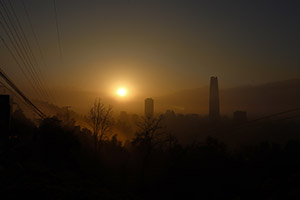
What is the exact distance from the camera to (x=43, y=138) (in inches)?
1118

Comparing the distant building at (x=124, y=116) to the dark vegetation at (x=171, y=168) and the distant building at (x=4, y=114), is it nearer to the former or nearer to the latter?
the dark vegetation at (x=171, y=168)

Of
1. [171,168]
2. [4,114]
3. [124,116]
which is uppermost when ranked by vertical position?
[124,116]

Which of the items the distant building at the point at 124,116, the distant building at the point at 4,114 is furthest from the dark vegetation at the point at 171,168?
the distant building at the point at 124,116

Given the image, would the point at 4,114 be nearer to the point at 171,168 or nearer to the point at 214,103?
the point at 171,168

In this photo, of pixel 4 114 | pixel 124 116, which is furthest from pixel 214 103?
pixel 4 114

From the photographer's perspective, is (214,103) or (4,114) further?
(214,103)

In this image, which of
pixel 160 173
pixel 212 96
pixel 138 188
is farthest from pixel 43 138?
pixel 212 96

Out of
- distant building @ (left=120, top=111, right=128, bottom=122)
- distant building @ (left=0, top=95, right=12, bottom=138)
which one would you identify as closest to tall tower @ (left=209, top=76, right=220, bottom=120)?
distant building @ (left=120, top=111, right=128, bottom=122)

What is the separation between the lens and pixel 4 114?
82.9 ft

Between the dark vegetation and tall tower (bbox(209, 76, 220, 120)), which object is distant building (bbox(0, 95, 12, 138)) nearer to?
the dark vegetation

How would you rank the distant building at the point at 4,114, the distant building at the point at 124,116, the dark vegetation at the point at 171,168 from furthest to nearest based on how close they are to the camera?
the distant building at the point at 124,116 → the distant building at the point at 4,114 → the dark vegetation at the point at 171,168

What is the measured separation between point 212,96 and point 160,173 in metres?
118

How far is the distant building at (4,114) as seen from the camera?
81.3 feet

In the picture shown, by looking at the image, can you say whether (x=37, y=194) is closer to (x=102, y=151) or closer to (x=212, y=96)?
(x=102, y=151)
